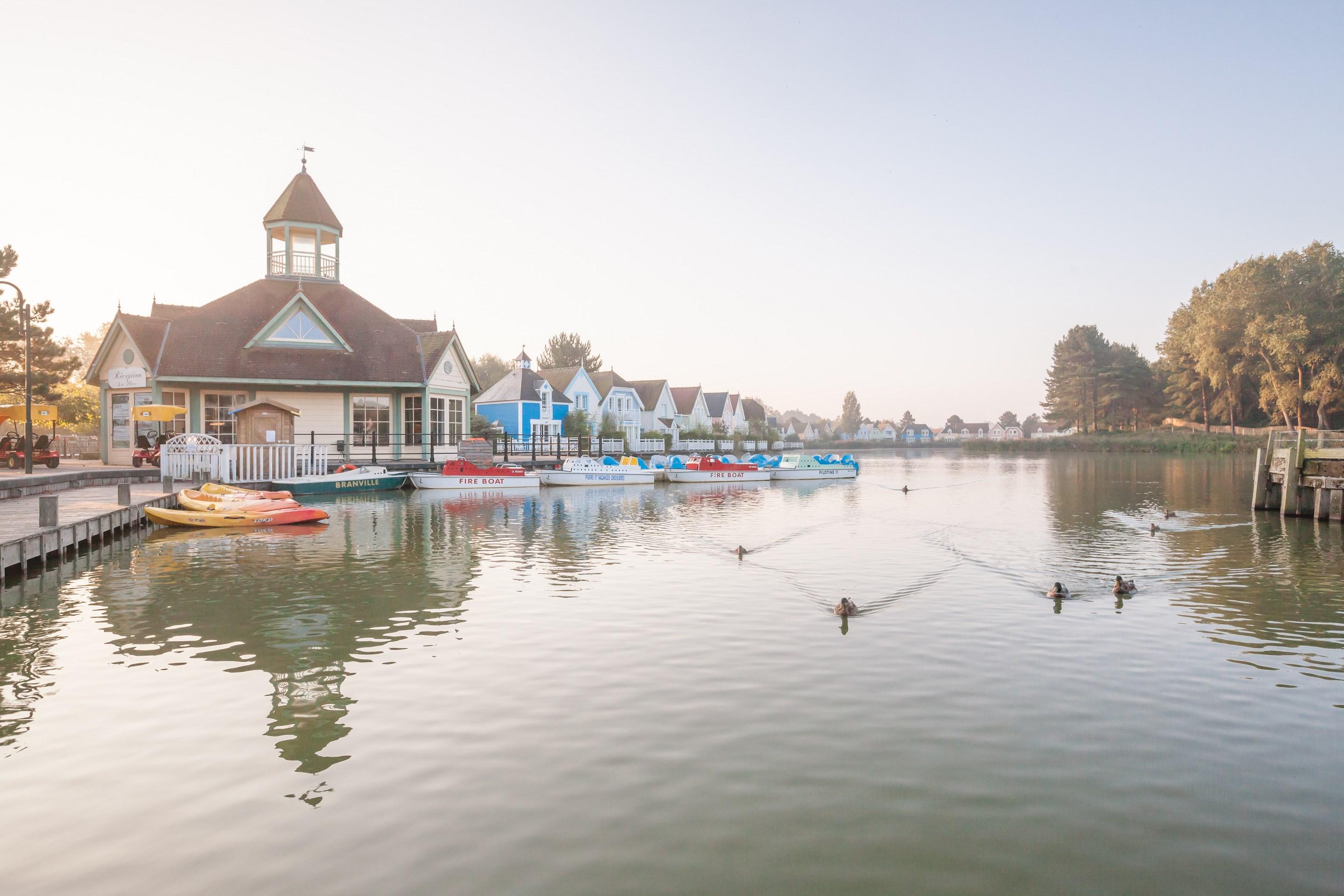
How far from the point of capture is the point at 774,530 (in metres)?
25.6

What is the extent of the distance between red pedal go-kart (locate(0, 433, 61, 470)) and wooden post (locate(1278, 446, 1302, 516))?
46.3m

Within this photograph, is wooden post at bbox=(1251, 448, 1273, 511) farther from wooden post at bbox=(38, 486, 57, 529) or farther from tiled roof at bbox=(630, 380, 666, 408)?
tiled roof at bbox=(630, 380, 666, 408)

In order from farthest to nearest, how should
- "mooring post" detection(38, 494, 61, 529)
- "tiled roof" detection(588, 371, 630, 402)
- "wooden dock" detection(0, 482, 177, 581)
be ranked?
"tiled roof" detection(588, 371, 630, 402) < "mooring post" detection(38, 494, 61, 529) < "wooden dock" detection(0, 482, 177, 581)

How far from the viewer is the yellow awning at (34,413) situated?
3484 cm

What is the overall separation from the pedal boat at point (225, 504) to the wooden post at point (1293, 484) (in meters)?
32.3

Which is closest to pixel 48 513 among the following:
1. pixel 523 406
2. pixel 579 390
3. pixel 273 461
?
pixel 273 461

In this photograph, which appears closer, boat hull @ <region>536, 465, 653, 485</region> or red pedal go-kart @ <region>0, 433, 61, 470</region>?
red pedal go-kart @ <region>0, 433, 61, 470</region>

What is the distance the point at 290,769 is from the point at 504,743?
6.01 feet

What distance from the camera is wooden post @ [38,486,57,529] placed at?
1744cm

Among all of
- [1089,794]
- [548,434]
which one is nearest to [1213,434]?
[548,434]

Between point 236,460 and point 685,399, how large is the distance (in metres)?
73.3

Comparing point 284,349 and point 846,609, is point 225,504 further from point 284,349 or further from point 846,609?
point 846,609

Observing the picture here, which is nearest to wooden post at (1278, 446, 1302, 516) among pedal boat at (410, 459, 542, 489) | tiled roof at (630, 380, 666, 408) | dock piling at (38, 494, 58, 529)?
pedal boat at (410, 459, 542, 489)

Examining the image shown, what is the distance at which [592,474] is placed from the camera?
4428 cm
